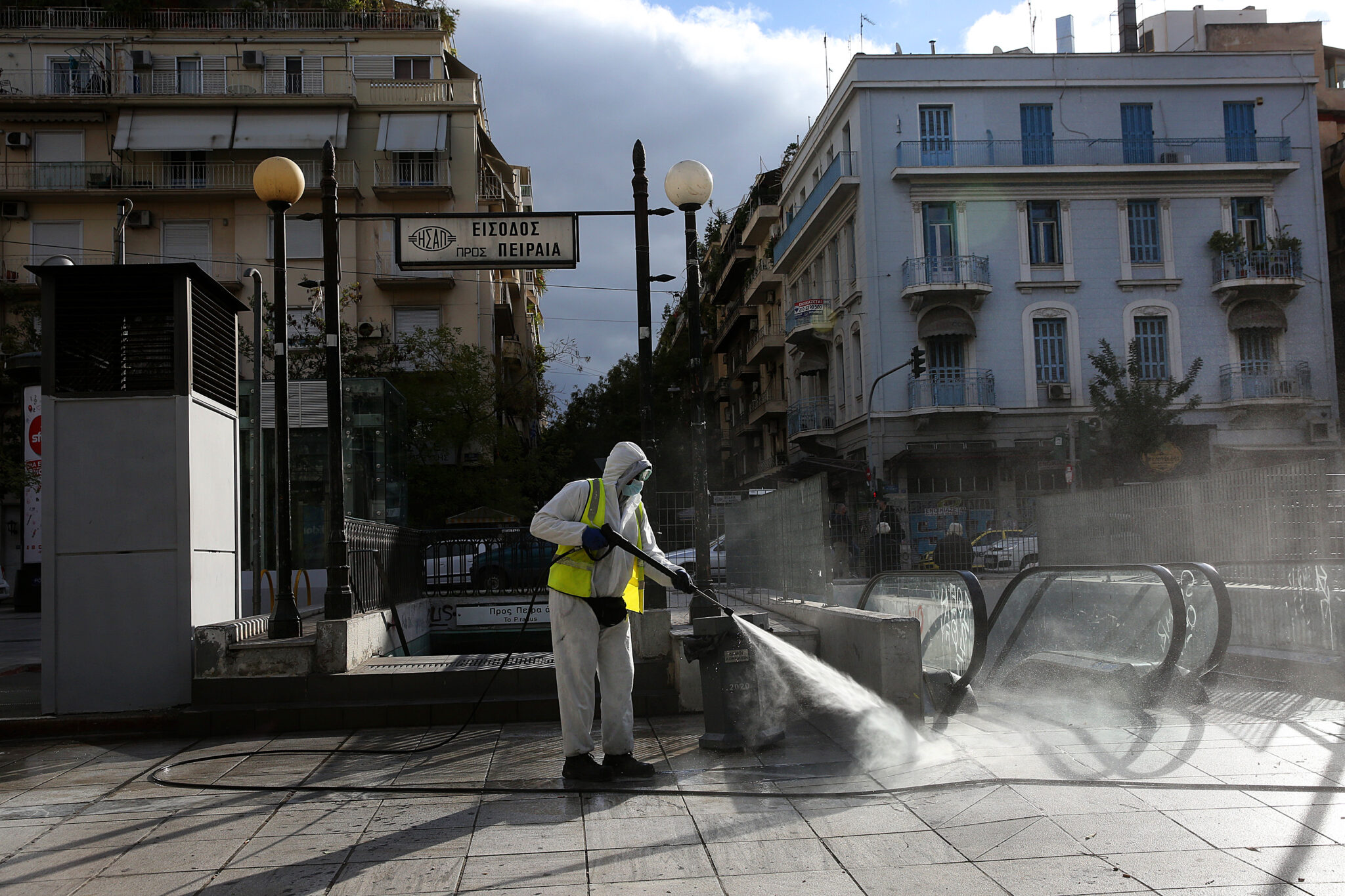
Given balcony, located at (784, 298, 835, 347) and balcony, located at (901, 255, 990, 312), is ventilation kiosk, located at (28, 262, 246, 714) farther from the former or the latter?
balcony, located at (784, 298, 835, 347)

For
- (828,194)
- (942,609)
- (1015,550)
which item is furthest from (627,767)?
(828,194)

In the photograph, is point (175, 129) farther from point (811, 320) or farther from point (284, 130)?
point (811, 320)

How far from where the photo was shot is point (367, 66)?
129 feet

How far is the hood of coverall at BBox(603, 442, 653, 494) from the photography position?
6.58m

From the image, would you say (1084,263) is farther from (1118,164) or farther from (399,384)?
(399,384)

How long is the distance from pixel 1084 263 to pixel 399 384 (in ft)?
74.3

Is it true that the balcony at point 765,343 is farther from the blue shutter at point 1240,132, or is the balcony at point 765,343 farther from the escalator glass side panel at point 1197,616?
the escalator glass side panel at point 1197,616

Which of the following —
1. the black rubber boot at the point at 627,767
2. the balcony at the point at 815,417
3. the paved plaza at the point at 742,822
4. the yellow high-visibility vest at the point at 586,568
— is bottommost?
the paved plaza at the point at 742,822

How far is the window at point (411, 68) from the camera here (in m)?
39.5

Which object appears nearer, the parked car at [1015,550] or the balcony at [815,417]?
the parked car at [1015,550]

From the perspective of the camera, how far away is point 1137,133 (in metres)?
36.2

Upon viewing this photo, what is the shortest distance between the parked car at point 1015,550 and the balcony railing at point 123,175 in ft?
90.8

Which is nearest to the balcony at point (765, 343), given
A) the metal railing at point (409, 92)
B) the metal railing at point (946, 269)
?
the metal railing at point (946, 269)

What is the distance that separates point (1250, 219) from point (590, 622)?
1467 inches
